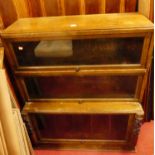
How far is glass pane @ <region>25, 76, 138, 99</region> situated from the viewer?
1.39 metres

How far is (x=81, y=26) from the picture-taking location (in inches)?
46.1

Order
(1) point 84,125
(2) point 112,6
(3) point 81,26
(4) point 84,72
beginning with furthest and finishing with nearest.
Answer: (1) point 84,125
(2) point 112,6
(4) point 84,72
(3) point 81,26

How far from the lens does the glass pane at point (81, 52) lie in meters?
1.21

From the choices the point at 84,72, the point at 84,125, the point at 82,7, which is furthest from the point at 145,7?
the point at 84,125

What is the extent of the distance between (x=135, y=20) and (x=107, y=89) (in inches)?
20.0

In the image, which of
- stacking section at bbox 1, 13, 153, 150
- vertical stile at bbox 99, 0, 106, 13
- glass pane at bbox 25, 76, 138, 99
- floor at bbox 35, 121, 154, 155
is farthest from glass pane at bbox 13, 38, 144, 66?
floor at bbox 35, 121, 154, 155

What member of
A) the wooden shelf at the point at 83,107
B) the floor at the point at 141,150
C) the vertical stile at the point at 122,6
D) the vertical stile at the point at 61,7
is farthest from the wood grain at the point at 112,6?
the floor at the point at 141,150

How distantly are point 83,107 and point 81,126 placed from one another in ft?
0.88

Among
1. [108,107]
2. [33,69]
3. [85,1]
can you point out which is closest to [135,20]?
[85,1]

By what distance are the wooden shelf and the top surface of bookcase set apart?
0.53 m

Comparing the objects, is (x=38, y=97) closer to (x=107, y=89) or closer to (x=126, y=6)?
(x=107, y=89)

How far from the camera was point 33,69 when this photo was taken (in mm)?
1312

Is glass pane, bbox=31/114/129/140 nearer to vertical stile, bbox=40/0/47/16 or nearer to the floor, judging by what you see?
the floor

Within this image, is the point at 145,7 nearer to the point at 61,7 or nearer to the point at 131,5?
the point at 131,5
